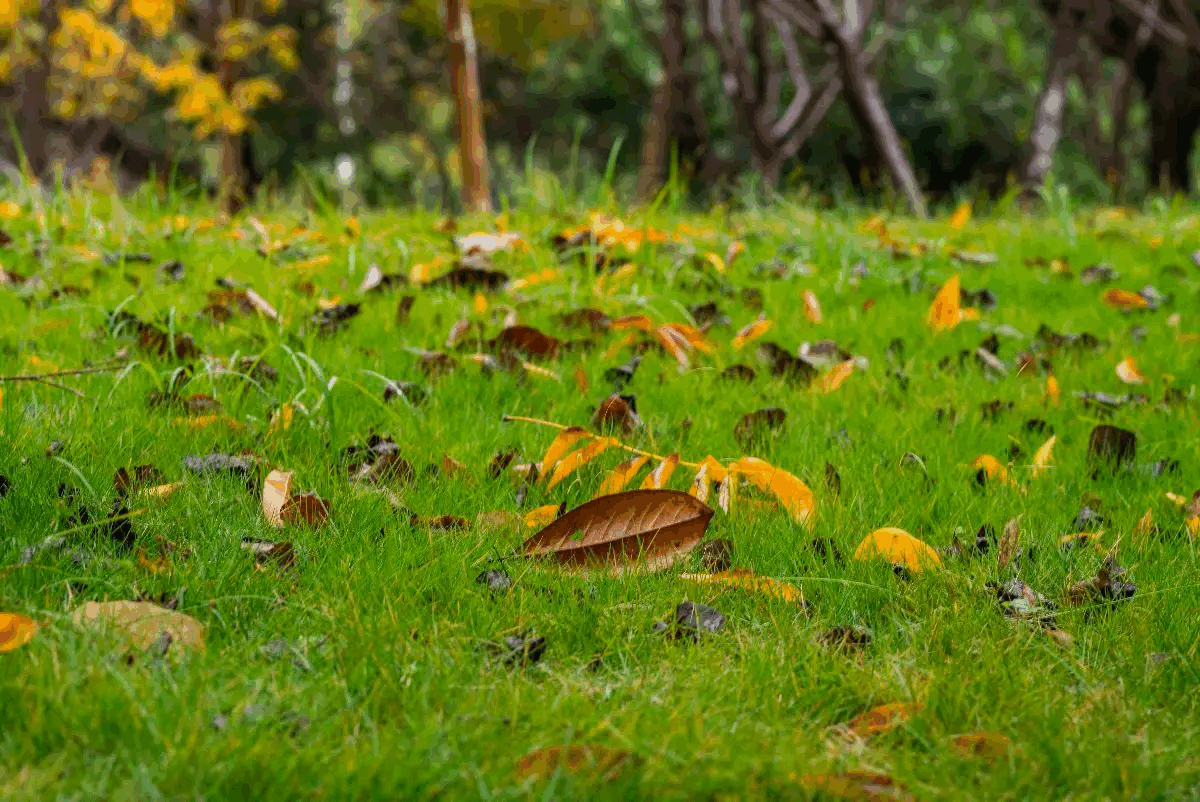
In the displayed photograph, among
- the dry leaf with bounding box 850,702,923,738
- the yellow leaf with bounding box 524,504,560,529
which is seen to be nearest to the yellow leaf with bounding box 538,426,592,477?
the yellow leaf with bounding box 524,504,560,529

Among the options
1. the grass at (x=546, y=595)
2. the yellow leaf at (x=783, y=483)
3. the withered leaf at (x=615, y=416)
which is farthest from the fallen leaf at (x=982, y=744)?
the withered leaf at (x=615, y=416)

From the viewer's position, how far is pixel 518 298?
3.91 meters

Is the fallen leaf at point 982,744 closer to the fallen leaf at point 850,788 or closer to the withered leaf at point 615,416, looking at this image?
the fallen leaf at point 850,788

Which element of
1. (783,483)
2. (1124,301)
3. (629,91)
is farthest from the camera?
(629,91)

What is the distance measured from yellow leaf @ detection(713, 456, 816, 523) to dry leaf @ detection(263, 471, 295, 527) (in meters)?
0.88

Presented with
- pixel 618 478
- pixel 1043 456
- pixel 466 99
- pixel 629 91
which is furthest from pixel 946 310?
pixel 629 91

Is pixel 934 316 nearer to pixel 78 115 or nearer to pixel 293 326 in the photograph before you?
pixel 293 326

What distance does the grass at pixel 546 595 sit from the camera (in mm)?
1434

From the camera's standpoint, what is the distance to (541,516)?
2301mm

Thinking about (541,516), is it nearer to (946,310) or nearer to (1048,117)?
(946,310)

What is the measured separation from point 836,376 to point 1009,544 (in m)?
1.14

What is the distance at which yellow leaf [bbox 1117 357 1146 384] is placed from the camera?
3.47m

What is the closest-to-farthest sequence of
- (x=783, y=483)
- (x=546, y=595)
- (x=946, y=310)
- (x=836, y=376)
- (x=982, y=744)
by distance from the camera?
(x=982, y=744)
(x=546, y=595)
(x=783, y=483)
(x=836, y=376)
(x=946, y=310)

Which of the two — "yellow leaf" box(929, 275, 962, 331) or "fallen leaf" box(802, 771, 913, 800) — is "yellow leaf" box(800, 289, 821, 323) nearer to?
"yellow leaf" box(929, 275, 962, 331)
